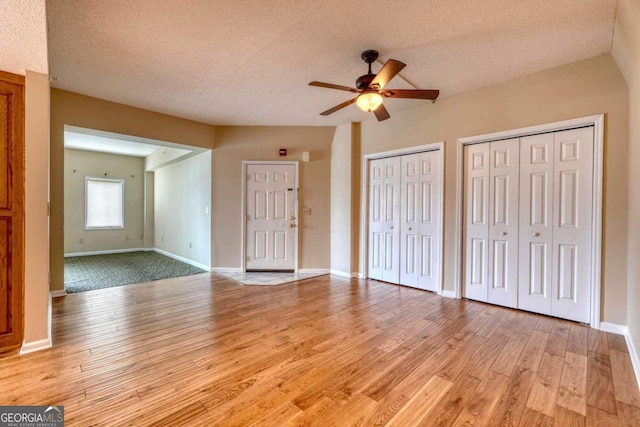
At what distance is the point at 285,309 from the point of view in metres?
3.29

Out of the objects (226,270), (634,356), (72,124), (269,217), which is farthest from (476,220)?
(72,124)

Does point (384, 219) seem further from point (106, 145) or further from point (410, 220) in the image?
point (106, 145)

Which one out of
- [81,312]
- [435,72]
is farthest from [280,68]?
[81,312]

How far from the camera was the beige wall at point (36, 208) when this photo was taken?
7.44 ft

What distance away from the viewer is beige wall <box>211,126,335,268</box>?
5.16 m

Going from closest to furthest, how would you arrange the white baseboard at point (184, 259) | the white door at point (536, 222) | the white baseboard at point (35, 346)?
the white baseboard at point (35, 346) < the white door at point (536, 222) < the white baseboard at point (184, 259)

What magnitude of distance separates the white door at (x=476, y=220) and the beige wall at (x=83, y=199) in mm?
8002

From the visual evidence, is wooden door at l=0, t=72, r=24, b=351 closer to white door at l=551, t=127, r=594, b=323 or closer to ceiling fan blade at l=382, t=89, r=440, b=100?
ceiling fan blade at l=382, t=89, r=440, b=100

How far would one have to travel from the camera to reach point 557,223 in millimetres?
3016

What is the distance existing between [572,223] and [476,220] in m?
0.91

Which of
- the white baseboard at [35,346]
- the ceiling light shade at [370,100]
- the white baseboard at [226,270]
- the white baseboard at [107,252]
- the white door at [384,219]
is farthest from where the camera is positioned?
the white baseboard at [107,252]

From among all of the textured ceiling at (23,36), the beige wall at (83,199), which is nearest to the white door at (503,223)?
the textured ceiling at (23,36)

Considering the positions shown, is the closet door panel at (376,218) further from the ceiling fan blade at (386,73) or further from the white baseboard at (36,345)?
the white baseboard at (36,345)

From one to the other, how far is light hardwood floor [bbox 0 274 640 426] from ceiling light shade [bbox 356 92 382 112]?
2127 mm
